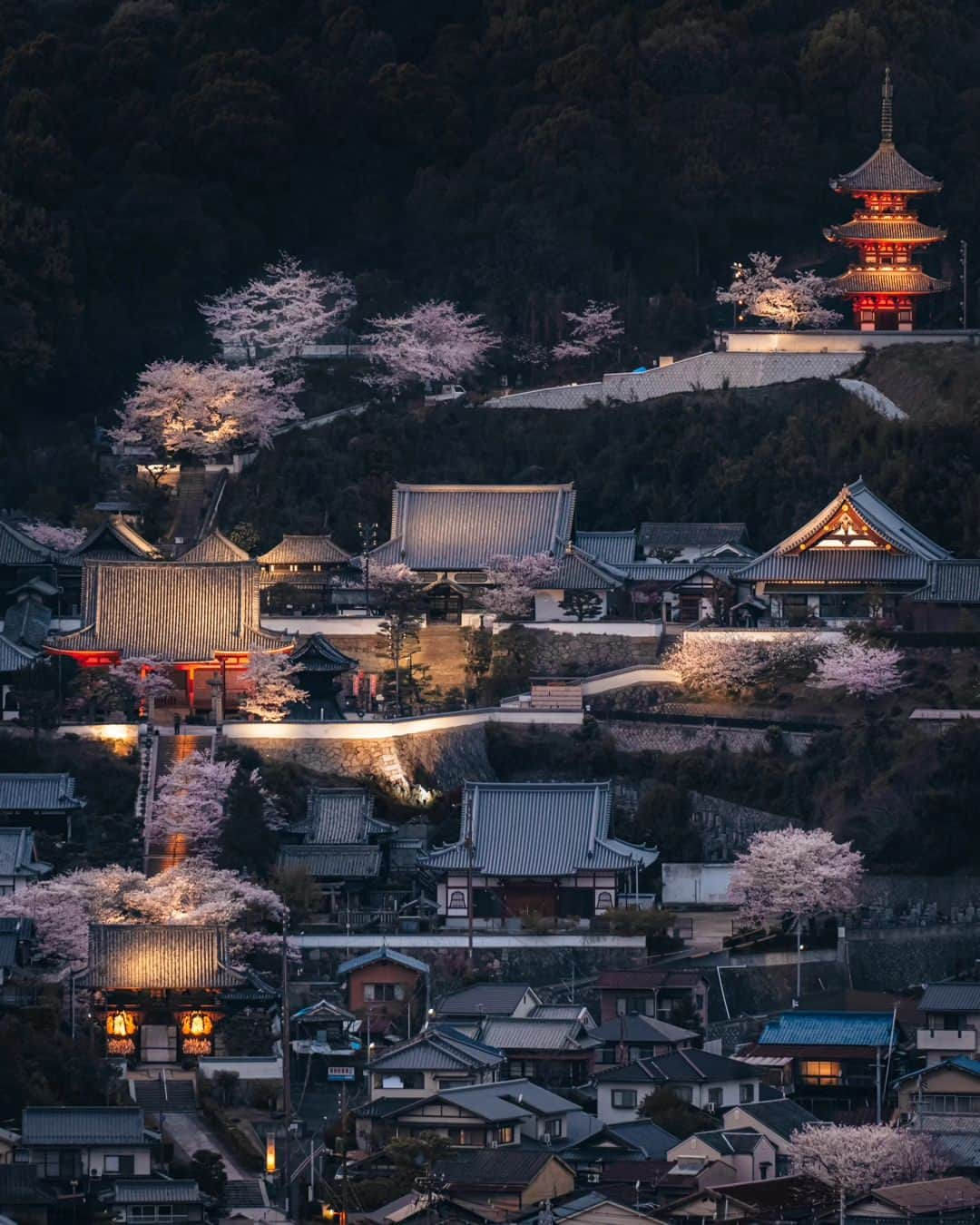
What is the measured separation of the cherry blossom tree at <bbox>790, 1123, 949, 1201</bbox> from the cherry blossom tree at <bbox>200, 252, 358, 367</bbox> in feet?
127

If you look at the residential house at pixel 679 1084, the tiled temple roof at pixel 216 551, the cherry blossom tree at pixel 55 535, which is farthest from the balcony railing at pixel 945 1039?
the cherry blossom tree at pixel 55 535

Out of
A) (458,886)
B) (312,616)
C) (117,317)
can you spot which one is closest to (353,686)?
(312,616)

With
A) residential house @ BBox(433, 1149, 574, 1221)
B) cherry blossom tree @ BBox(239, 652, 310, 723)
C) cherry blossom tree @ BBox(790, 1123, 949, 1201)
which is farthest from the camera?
cherry blossom tree @ BBox(239, 652, 310, 723)

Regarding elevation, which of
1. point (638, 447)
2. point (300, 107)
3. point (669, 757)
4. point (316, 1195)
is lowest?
point (316, 1195)

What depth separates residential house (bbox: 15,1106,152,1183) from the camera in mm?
72938

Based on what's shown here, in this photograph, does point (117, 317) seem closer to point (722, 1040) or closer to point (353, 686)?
point (353, 686)

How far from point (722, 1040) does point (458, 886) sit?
20.6 ft

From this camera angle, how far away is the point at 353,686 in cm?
9500

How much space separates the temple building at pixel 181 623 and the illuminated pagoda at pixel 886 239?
67.1 feet

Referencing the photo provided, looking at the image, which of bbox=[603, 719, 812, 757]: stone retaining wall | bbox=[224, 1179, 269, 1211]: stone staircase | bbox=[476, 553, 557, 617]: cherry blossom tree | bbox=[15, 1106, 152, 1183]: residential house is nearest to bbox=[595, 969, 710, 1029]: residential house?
bbox=[603, 719, 812, 757]: stone retaining wall

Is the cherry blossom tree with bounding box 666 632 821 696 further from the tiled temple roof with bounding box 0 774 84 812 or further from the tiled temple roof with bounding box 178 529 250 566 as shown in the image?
the tiled temple roof with bounding box 0 774 84 812

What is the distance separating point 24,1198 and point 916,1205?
43.0 feet

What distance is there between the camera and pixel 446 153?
114 metres

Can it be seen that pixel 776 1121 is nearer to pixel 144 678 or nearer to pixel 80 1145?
pixel 80 1145
